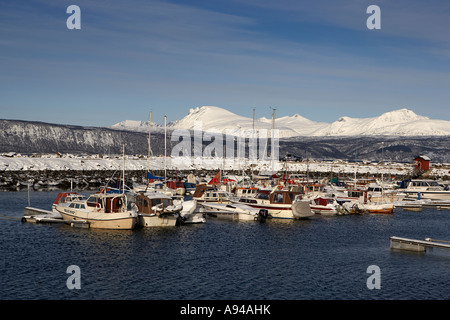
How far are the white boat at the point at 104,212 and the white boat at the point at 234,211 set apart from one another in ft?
37.2

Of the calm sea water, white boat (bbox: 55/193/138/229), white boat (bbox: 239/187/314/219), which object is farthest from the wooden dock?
white boat (bbox: 55/193/138/229)

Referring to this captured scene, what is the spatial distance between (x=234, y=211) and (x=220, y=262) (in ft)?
64.6

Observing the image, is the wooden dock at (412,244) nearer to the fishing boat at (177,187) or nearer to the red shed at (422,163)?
the fishing boat at (177,187)

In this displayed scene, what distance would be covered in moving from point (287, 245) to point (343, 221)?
15811mm

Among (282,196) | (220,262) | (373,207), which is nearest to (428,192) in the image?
(373,207)

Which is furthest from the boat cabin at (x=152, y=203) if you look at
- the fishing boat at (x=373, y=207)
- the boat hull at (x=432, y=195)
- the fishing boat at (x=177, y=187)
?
the boat hull at (x=432, y=195)

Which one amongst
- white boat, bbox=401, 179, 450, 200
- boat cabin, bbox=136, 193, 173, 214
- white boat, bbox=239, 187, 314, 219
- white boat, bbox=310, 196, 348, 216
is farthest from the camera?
white boat, bbox=401, 179, 450, 200

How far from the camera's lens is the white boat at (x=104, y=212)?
135 ft

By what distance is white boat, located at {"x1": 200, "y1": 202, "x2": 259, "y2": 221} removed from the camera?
5091cm

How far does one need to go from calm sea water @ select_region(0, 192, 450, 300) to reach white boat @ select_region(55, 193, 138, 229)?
910 millimetres

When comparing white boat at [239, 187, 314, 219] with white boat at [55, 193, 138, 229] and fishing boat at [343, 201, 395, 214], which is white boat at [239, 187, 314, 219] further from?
white boat at [55, 193, 138, 229]

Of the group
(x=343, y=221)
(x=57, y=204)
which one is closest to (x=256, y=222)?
(x=343, y=221)

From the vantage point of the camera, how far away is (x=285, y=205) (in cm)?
5125

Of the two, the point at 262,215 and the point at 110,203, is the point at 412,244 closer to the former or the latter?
the point at 262,215
